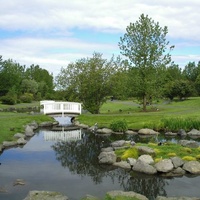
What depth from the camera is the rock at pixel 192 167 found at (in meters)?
15.3

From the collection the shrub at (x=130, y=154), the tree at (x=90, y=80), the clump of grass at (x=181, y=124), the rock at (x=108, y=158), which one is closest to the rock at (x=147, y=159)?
the shrub at (x=130, y=154)

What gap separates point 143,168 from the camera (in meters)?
15.6

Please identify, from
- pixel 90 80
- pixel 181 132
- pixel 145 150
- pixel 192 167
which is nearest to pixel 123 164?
pixel 145 150

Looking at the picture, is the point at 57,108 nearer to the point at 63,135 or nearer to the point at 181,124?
the point at 63,135

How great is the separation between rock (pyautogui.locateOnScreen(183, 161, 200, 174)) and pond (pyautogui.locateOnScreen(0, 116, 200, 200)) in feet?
1.78

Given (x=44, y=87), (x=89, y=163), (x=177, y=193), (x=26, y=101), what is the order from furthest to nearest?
(x=44, y=87)
(x=26, y=101)
(x=89, y=163)
(x=177, y=193)

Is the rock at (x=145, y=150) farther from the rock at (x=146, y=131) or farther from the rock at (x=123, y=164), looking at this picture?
the rock at (x=146, y=131)

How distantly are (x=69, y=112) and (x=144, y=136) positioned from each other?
11.9 metres

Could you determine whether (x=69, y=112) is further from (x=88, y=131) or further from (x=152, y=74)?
(x=152, y=74)

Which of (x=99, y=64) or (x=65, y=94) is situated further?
(x=65, y=94)

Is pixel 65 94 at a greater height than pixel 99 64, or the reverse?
pixel 99 64

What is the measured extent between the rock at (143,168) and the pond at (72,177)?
42 centimetres

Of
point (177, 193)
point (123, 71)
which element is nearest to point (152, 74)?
point (123, 71)

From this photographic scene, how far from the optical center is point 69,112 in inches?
1373
